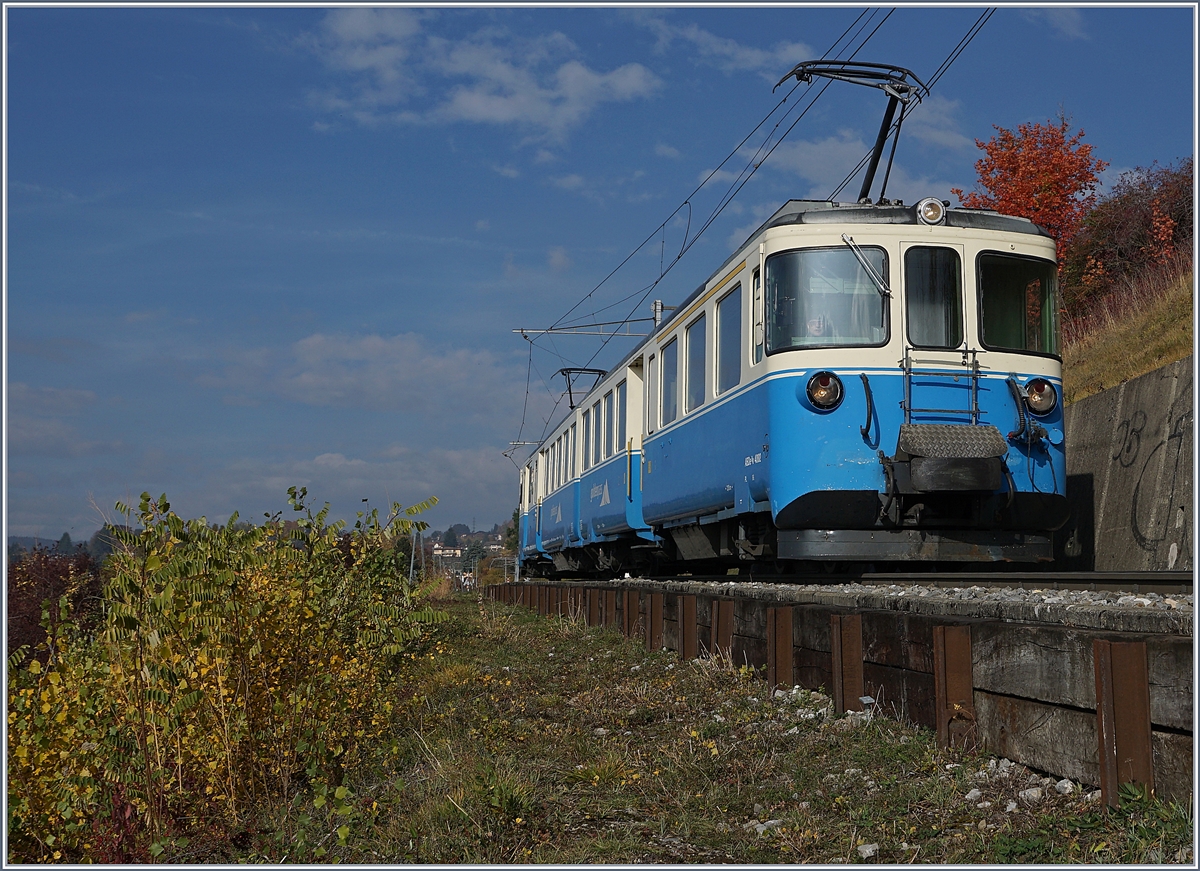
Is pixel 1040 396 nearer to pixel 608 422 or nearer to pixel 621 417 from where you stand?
pixel 621 417

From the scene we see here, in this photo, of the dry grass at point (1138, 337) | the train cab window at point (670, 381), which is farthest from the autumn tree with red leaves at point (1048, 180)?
the train cab window at point (670, 381)

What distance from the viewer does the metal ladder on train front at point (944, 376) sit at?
835 centimetres

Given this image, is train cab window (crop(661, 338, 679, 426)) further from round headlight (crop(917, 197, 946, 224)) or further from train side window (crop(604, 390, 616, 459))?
round headlight (crop(917, 197, 946, 224))

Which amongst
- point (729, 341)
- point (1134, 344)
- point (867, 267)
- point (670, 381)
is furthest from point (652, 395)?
point (1134, 344)

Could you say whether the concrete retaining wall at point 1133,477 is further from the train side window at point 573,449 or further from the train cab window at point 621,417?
the train side window at point 573,449

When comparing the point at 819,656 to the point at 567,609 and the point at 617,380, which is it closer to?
the point at 567,609

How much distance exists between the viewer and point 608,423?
1591cm

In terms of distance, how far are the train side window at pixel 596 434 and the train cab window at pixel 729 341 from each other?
22.4ft

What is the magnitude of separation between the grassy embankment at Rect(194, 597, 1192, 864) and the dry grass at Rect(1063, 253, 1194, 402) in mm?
9235

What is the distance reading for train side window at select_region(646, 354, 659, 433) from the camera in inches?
499

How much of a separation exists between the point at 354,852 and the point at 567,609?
9.12 meters

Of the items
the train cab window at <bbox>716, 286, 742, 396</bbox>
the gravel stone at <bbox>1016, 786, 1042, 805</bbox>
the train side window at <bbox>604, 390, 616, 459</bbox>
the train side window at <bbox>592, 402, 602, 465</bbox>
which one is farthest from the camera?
the train side window at <bbox>592, 402, 602, 465</bbox>

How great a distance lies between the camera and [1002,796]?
3.75 metres

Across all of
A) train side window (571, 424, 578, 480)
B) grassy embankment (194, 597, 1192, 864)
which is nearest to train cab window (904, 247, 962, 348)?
grassy embankment (194, 597, 1192, 864)
